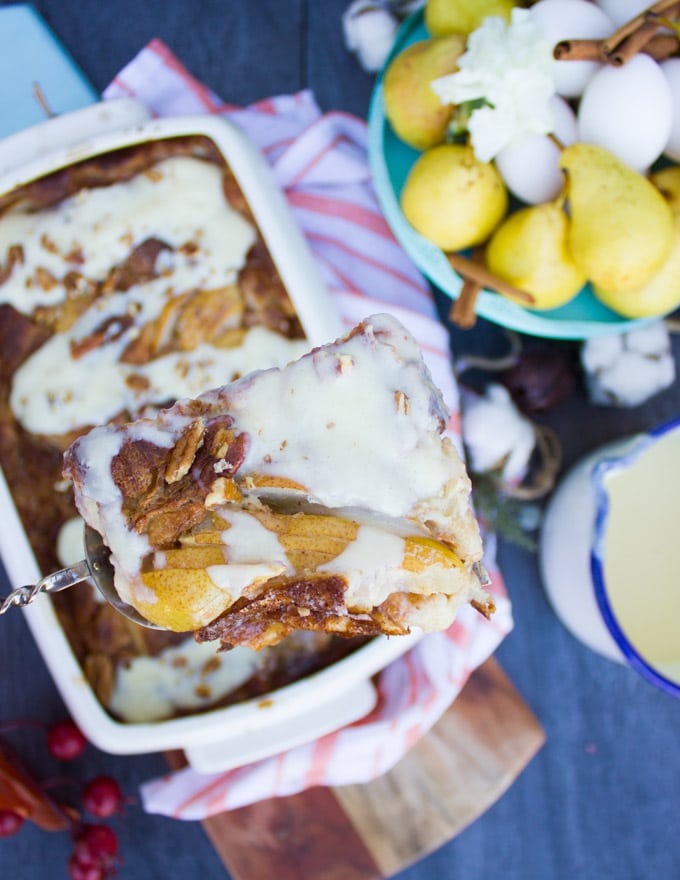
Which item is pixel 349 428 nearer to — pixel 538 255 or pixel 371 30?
pixel 538 255

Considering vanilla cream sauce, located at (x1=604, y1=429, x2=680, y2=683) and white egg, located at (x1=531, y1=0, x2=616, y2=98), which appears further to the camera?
vanilla cream sauce, located at (x1=604, y1=429, x2=680, y2=683)

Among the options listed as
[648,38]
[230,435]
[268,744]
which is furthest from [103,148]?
[268,744]

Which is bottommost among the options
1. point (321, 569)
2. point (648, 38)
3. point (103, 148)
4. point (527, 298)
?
point (527, 298)

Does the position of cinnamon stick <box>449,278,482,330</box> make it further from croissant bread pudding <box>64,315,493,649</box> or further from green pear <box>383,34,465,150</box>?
croissant bread pudding <box>64,315,493,649</box>

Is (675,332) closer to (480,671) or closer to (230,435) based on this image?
(480,671)

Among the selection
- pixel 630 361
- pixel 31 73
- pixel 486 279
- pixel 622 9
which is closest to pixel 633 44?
pixel 622 9

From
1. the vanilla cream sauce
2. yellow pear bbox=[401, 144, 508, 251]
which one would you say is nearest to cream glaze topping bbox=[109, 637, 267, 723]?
the vanilla cream sauce

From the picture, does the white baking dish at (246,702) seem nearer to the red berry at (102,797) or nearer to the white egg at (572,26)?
the red berry at (102,797)
